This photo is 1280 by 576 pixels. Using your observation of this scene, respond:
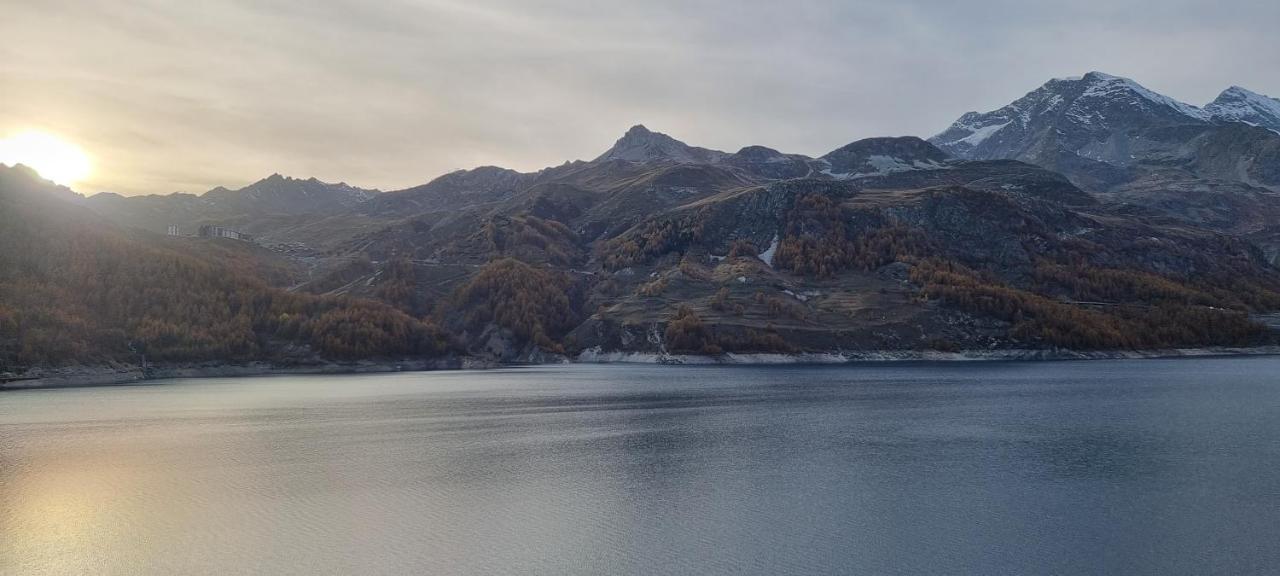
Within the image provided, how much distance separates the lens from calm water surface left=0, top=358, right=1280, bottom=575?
31703mm

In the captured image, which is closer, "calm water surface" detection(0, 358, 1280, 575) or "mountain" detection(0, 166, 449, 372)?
"calm water surface" detection(0, 358, 1280, 575)

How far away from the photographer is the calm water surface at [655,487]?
31703 millimetres

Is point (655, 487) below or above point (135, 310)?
below

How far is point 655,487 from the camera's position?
44.8 m

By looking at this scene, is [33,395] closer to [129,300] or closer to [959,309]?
[129,300]

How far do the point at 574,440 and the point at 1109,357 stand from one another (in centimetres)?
16727

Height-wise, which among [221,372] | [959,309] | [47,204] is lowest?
[221,372]

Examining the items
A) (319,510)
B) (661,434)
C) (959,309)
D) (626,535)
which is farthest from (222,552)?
(959,309)

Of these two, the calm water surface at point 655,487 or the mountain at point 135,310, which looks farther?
the mountain at point 135,310

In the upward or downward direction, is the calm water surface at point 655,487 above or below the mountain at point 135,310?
below

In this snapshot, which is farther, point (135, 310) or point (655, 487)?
point (135, 310)

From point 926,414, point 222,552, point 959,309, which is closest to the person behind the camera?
point 222,552

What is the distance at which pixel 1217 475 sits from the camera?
45438 millimetres

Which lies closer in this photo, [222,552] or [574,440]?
[222,552]
